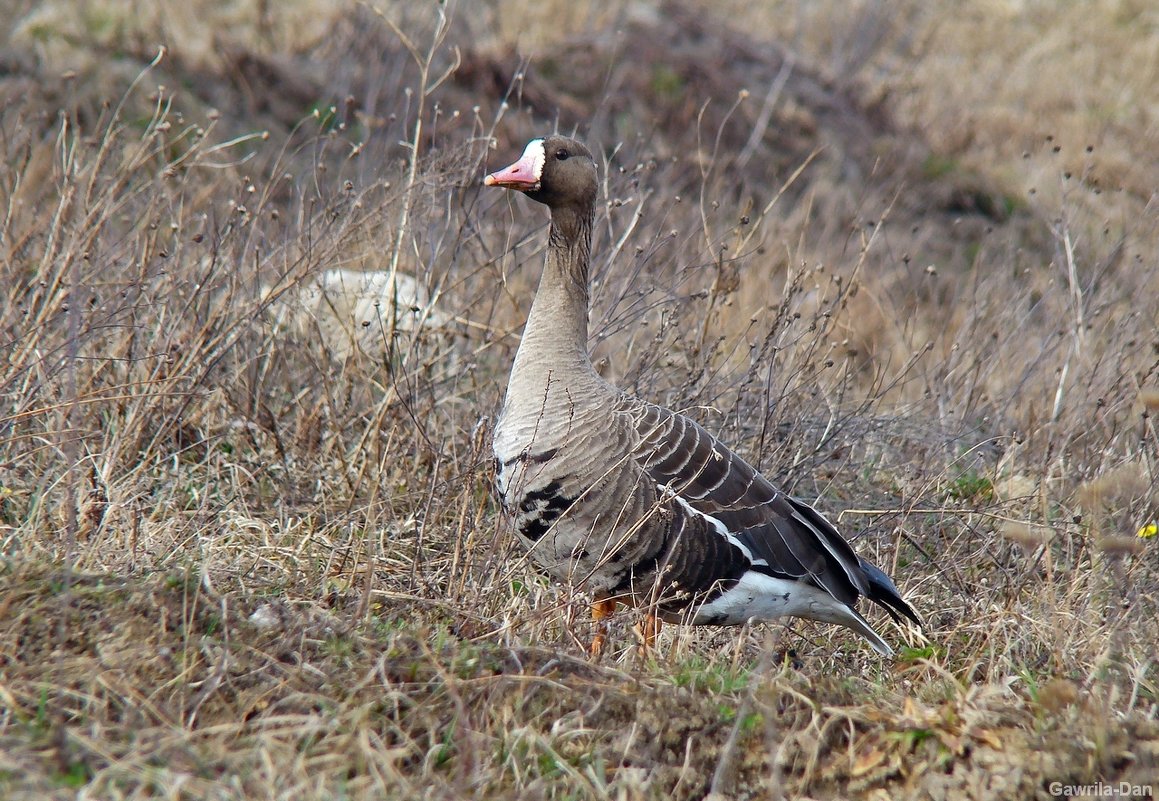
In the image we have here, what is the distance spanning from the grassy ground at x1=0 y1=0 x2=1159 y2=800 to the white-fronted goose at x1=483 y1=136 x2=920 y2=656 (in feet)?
0.52

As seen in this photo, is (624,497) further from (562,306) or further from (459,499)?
(459,499)

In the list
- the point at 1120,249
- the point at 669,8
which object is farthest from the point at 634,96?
the point at 1120,249

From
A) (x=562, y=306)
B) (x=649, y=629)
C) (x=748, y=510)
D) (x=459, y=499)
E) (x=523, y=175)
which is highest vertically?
(x=523, y=175)

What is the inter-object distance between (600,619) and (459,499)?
4.04ft

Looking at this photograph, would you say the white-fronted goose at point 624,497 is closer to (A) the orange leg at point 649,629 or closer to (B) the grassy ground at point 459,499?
(A) the orange leg at point 649,629

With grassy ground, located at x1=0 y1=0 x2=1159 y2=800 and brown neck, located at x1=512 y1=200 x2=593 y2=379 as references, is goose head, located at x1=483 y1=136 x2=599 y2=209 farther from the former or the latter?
grassy ground, located at x1=0 y1=0 x2=1159 y2=800

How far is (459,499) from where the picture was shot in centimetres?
541

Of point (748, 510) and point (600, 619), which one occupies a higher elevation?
point (748, 510)

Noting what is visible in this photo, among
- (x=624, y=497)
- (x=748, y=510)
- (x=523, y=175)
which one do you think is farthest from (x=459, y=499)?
(x=523, y=175)

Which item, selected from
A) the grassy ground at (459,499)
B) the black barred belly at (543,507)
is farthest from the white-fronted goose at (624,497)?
the grassy ground at (459,499)

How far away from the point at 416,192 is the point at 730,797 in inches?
133

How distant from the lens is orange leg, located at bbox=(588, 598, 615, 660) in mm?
4176

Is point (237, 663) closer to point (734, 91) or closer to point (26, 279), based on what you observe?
point (26, 279)

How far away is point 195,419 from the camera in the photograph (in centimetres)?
571
